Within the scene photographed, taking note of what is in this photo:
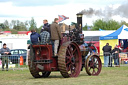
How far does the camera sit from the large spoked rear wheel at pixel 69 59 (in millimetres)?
10799

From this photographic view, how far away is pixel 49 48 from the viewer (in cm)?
1098

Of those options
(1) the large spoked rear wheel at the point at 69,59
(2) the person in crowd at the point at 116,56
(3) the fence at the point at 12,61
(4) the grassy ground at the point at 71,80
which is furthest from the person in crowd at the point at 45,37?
(2) the person in crowd at the point at 116,56

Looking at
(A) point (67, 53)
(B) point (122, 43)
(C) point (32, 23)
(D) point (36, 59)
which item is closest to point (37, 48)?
(D) point (36, 59)

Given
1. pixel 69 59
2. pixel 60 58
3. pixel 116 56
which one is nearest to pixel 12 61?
pixel 116 56

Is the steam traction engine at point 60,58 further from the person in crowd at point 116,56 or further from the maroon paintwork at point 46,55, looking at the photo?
the person in crowd at point 116,56

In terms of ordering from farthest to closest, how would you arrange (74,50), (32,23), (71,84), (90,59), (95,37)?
1. (32,23)
2. (95,37)
3. (90,59)
4. (74,50)
5. (71,84)

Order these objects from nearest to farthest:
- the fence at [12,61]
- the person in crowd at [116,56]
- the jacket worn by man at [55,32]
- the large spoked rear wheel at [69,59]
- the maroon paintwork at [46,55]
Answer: the large spoked rear wheel at [69,59], the maroon paintwork at [46,55], the jacket worn by man at [55,32], the fence at [12,61], the person in crowd at [116,56]

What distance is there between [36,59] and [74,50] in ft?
4.91

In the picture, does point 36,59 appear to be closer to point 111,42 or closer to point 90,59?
point 90,59

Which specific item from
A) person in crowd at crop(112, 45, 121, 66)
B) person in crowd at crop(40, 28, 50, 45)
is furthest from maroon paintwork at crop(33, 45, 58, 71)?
person in crowd at crop(112, 45, 121, 66)

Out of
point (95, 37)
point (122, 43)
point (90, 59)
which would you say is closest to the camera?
point (90, 59)

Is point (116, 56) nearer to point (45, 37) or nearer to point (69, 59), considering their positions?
point (69, 59)

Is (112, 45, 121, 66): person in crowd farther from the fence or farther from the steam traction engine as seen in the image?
the steam traction engine

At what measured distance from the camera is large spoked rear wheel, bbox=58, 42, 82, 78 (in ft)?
35.4
